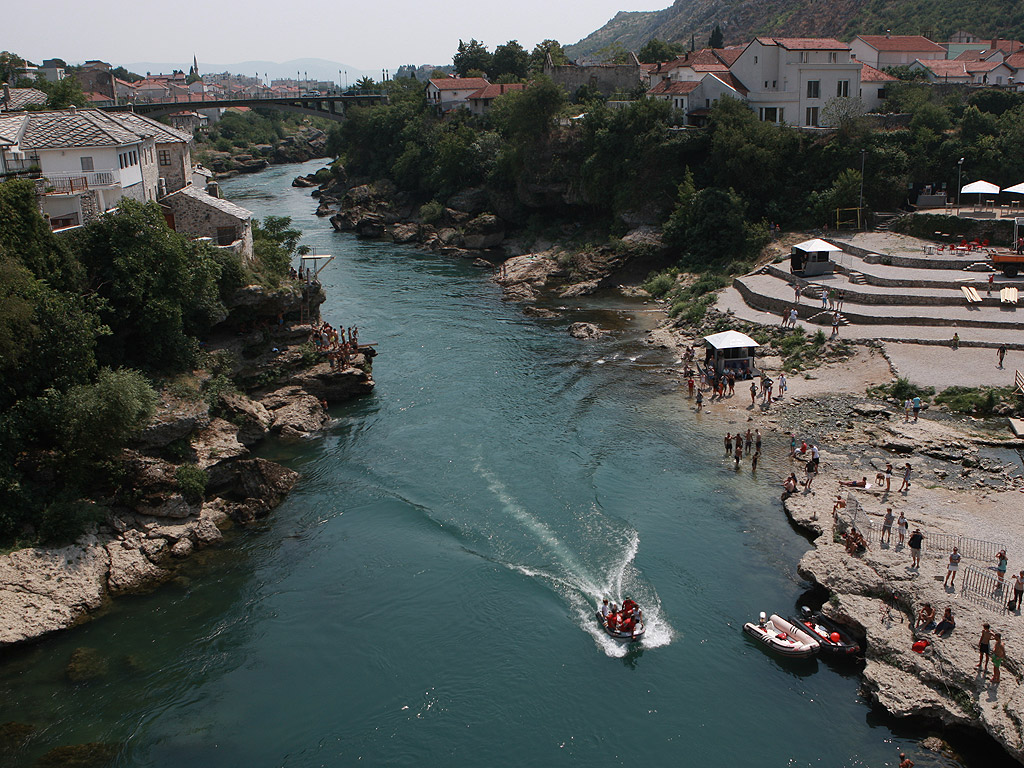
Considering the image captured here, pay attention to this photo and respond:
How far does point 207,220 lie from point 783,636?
34502mm

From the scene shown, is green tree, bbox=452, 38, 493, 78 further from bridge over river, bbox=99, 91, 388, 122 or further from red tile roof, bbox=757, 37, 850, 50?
red tile roof, bbox=757, 37, 850, 50

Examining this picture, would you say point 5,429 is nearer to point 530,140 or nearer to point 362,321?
point 362,321

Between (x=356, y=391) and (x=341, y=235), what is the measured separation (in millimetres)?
48695

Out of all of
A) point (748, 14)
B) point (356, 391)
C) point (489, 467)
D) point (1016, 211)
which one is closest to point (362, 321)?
point (356, 391)

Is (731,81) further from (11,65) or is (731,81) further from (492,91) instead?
(11,65)

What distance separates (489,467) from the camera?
35.3 meters

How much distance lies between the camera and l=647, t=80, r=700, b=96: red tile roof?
3022 inches

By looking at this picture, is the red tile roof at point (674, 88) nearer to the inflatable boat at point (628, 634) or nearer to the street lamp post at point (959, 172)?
the street lamp post at point (959, 172)

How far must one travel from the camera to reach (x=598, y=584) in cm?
2755

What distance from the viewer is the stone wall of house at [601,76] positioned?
311 ft

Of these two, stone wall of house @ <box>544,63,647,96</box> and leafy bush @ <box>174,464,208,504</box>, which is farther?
stone wall of house @ <box>544,63,647,96</box>

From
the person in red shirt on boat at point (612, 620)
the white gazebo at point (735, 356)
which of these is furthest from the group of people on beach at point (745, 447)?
the person in red shirt on boat at point (612, 620)

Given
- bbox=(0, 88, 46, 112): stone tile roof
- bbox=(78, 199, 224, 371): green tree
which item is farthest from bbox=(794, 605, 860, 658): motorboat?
bbox=(0, 88, 46, 112): stone tile roof

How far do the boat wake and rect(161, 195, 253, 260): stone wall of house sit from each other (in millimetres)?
23119
